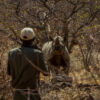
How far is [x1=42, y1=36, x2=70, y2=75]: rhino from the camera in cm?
845

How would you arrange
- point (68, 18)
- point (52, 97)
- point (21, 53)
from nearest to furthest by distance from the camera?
point (21, 53) → point (52, 97) → point (68, 18)

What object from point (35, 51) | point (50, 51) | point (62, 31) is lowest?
point (35, 51)

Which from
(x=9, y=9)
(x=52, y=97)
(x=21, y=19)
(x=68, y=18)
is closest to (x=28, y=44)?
(x=52, y=97)

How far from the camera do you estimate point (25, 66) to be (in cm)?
368

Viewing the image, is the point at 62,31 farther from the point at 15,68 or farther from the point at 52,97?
the point at 15,68

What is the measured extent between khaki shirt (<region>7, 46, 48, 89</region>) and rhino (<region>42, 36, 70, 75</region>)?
430cm

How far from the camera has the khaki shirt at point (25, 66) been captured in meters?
3.68

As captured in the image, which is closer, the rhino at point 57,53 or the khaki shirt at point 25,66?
the khaki shirt at point 25,66

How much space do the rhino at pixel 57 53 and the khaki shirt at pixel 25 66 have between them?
430cm

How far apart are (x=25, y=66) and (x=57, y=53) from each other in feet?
17.0

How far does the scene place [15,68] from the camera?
378cm

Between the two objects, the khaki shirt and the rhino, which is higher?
the rhino

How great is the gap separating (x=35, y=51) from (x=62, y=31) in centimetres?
534

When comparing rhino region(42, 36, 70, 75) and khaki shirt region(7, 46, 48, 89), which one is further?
rhino region(42, 36, 70, 75)
